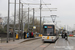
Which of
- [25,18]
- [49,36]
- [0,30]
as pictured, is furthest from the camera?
[25,18]

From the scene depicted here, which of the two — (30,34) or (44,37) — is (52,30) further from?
(30,34)

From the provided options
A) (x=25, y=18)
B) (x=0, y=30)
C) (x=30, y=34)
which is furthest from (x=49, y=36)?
(x=25, y=18)

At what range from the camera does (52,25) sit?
25.7m

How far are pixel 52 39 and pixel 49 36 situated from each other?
2.17 ft

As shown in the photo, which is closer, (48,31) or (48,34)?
(48,34)

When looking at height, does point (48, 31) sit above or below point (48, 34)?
above

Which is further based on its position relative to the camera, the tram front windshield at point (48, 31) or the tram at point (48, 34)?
the tram front windshield at point (48, 31)

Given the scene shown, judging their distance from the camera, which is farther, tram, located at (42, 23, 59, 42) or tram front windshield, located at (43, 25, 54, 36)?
tram front windshield, located at (43, 25, 54, 36)

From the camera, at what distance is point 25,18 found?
65.2 metres

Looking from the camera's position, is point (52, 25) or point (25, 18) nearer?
point (52, 25)

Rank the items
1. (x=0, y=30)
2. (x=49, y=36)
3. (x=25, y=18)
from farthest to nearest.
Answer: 1. (x=25, y=18)
2. (x=0, y=30)
3. (x=49, y=36)

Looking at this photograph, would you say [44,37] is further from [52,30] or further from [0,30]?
[0,30]

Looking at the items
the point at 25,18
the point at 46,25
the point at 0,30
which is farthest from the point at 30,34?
the point at 25,18

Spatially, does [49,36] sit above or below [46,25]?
below
